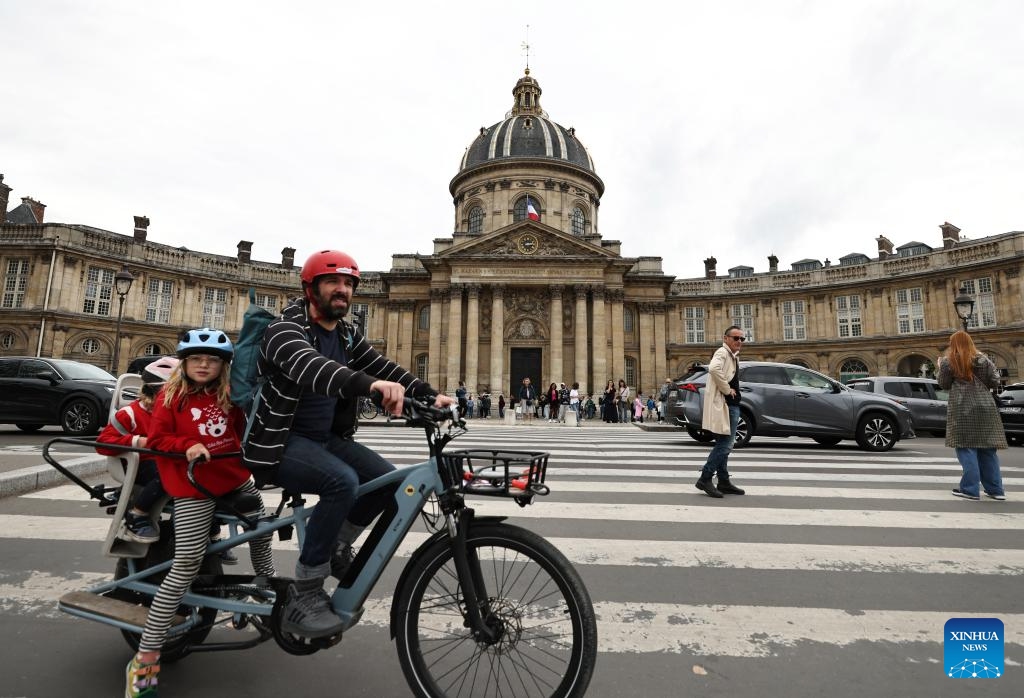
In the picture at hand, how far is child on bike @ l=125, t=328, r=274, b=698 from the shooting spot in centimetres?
219

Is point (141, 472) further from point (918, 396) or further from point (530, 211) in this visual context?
point (530, 211)

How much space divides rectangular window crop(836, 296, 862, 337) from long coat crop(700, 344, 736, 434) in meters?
40.9

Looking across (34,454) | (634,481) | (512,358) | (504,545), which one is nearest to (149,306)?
(512,358)

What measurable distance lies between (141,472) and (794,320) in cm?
4677

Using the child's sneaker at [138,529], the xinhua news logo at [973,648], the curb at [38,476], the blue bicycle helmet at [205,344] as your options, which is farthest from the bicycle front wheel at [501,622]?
the curb at [38,476]

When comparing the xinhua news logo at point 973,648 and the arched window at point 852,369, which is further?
the arched window at point 852,369

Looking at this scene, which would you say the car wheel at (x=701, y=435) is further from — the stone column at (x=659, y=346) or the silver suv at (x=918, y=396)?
the stone column at (x=659, y=346)

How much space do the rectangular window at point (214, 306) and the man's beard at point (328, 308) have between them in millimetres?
44865

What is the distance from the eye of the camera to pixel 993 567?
3.78 metres

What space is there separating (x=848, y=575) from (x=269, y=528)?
372 cm

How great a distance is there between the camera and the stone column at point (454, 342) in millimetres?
34906

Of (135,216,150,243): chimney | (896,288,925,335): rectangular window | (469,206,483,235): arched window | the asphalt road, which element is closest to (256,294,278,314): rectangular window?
(135,216,150,243): chimney

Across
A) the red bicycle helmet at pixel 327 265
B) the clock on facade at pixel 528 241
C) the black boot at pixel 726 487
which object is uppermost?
the clock on facade at pixel 528 241

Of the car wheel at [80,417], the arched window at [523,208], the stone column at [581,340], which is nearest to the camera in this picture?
the car wheel at [80,417]
